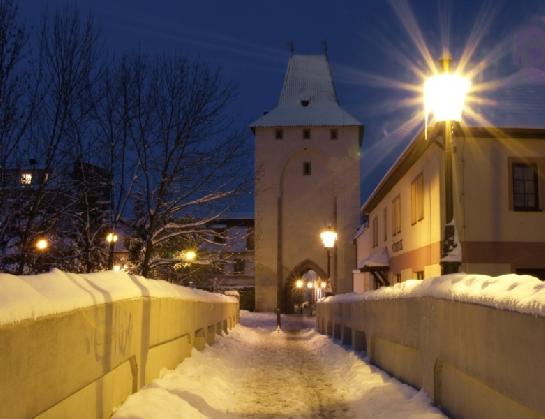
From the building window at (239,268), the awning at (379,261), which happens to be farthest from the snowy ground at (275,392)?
the building window at (239,268)

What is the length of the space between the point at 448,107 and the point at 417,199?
1556 cm

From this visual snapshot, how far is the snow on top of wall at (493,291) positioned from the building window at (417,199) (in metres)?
15.4

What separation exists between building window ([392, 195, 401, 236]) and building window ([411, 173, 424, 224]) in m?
3.37

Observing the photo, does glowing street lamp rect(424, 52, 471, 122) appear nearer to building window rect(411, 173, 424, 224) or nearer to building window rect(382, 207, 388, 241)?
building window rect(411, 173, 424, 224)

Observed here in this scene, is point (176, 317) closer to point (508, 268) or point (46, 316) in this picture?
point (46, 316)

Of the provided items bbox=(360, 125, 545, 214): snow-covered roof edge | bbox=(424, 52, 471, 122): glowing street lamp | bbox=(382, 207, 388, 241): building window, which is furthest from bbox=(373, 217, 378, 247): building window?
bbox=(424, 52, 471, 122): glowing street lamp

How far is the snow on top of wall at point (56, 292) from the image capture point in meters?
3.96

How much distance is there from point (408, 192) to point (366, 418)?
19418 mm

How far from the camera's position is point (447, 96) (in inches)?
382

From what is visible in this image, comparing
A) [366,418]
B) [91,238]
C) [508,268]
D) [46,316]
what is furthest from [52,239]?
[46,316]

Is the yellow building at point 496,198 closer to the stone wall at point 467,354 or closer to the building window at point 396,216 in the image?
the building window at point 396,216

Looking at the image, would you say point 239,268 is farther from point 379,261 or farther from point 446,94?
point 446,94

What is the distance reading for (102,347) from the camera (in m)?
6.06

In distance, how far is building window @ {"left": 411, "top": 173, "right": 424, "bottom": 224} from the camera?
2404cm
